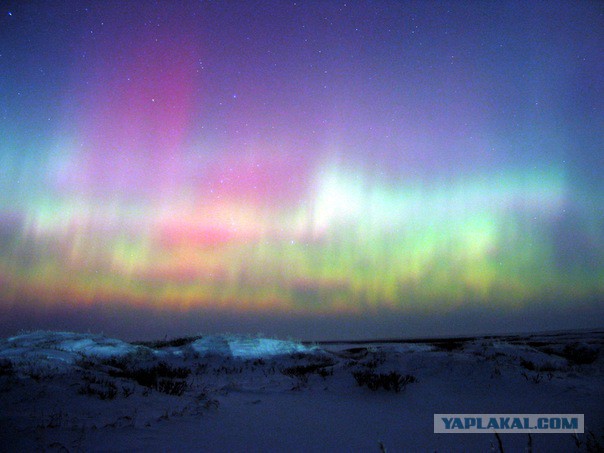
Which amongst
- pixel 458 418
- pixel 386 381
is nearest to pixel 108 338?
pixel 386 381

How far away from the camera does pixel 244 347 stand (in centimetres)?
1923

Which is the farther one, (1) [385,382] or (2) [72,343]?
(2) [72,343]

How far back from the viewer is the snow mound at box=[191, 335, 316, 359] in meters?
18.2

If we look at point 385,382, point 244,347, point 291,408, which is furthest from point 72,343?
point 385,382

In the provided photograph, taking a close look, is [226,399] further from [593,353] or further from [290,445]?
[593,353]

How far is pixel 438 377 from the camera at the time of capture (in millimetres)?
8984

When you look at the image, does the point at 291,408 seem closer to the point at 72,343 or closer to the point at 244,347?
the point at 244,347

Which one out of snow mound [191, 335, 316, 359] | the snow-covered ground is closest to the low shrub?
the snow-covered ground

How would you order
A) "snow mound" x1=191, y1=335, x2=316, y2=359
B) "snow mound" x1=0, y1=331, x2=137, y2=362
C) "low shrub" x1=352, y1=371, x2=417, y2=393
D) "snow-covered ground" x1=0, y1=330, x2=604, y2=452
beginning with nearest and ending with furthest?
1. "snow-covered ground" x1=0, y1=330, x2=604, y2=452
2. "low shrub" x1=352, y1=371, x2=417, y2=393
3. "snow mound" x1=0, y1=331, x2=137, y2=362
4. "snow mound" x1=191, y1=335, x2=316, y2=359

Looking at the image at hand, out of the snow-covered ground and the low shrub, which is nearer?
the snow-covered ground

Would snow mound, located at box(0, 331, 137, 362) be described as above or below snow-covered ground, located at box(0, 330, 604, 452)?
below

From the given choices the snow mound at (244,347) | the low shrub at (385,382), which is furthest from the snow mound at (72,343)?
the low shrub at (385,382)

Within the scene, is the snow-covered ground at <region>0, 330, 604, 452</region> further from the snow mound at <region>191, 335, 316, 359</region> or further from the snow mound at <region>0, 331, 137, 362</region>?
the snow mound at <region>0, 331, 137, 362</region>

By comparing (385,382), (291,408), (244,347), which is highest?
(385,382)
